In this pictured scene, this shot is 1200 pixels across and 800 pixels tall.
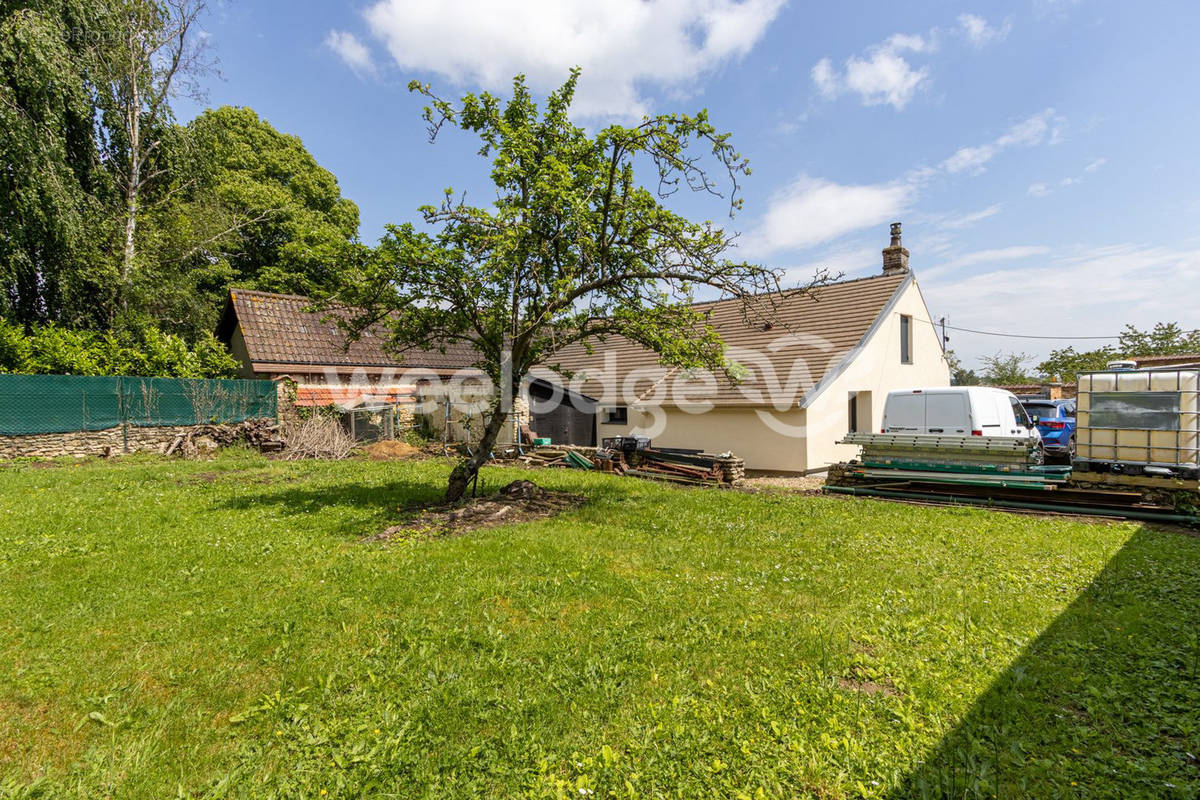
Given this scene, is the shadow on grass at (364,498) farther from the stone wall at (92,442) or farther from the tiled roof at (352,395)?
the tiled roof at (352,395)

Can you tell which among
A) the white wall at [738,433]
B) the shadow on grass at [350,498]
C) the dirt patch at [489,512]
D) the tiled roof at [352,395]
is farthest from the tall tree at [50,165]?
the white wall at [738,433]

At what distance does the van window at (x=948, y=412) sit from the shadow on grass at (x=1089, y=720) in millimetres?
6917

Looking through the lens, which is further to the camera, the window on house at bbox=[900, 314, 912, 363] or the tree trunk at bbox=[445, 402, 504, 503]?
the window on house at bbox=[900, 314, 912, 363]

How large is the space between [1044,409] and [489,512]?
767 inches

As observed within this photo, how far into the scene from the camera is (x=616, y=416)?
61.4 feet

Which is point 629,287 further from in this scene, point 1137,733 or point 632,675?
point 1137,733

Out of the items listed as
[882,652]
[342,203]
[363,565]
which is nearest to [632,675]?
[882,652]

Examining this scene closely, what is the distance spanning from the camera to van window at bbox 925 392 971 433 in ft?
37.5

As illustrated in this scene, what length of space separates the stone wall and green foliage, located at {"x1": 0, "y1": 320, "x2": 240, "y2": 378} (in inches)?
80.2

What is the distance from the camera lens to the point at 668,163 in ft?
26.8

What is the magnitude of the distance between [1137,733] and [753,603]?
2603 millimetres

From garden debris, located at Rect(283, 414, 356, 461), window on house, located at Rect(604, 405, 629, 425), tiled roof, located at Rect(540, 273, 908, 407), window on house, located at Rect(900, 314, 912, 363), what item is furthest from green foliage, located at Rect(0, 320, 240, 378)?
window on house, located at Rect(900, 314, 912, 363)

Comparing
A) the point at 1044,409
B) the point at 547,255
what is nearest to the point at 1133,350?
the point at 1044,409

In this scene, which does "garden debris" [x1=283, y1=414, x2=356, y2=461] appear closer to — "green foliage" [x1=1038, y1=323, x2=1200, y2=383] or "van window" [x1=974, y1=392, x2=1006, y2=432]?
"van window" [x1=974, y1=392, x2=1006, y2=432]
